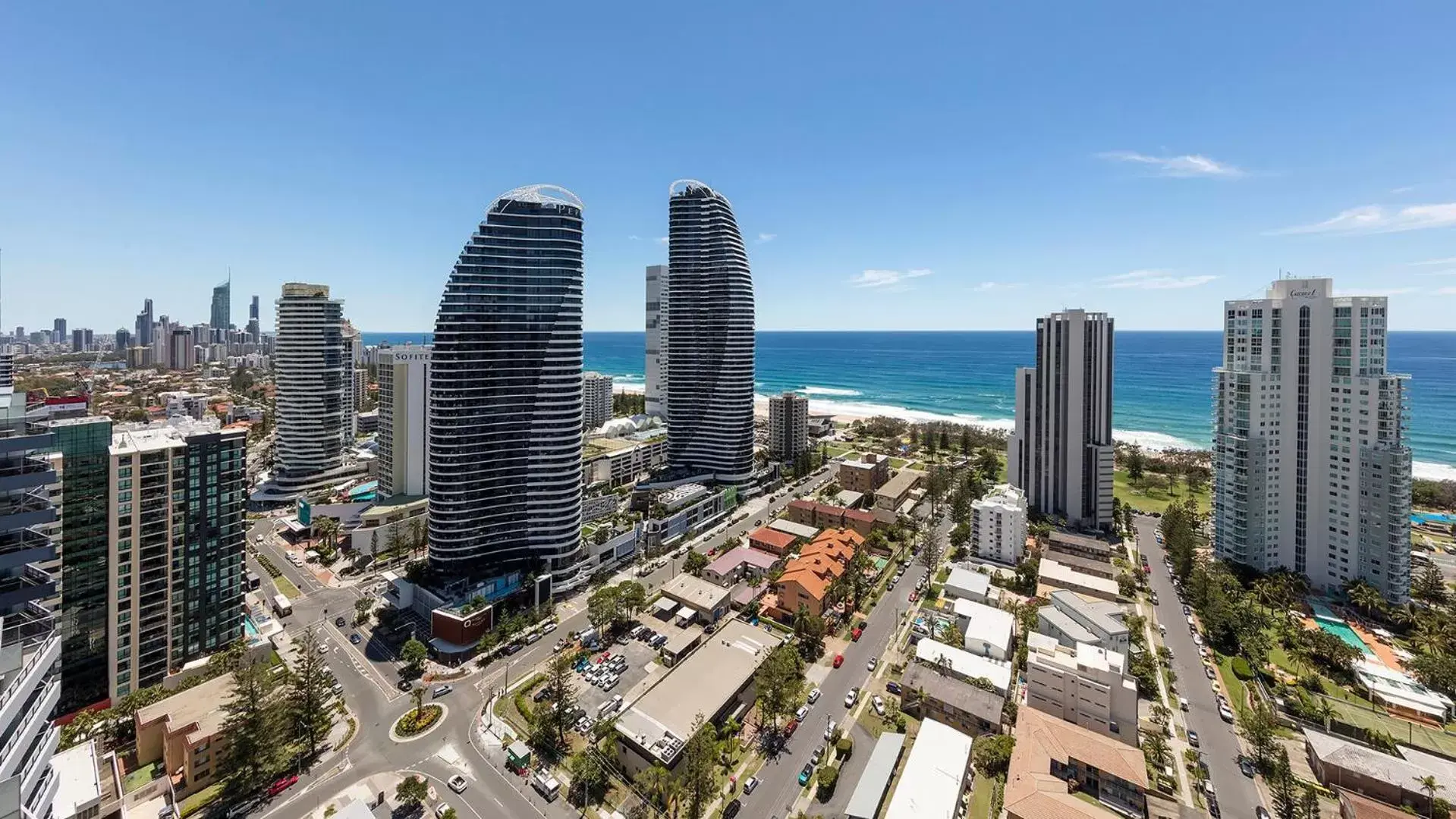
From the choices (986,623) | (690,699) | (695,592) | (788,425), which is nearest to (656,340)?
(788,425)

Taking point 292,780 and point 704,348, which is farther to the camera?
point 704,348

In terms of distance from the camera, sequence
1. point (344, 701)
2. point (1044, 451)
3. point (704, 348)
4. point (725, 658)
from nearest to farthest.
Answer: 1. point (344, 701)
2. point (725, 658)
3. point (1044, 451)
4. point (704, 348)

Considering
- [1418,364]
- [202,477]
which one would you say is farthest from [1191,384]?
[202,477]

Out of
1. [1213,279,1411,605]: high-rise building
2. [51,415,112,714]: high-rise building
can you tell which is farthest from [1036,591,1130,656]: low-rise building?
[51,415,112,714]: high-rise building

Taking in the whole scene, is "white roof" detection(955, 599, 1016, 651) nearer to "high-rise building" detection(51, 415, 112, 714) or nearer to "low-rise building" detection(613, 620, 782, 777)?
"low-rise building" detection(613, 620, 782, 777)

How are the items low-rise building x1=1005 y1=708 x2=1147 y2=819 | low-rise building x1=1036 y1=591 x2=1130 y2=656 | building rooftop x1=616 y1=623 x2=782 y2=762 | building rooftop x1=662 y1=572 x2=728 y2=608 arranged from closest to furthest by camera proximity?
low-rise building x1=1005 y1=708 x2=1147 y2=819
building rooftop x1=616 y1=623 x2=782 y2=762
low-rise building x1=1036 y1=591 x2=1130 y2=656
building rooftop x1=662 y1=572 x2=728 y2=608

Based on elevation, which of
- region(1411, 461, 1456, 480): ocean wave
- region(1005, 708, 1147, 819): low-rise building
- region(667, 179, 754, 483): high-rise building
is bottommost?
region(1005, 708, 1147, 819): low-rise building

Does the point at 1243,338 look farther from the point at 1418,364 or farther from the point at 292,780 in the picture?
the point at 1418,364
